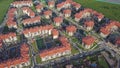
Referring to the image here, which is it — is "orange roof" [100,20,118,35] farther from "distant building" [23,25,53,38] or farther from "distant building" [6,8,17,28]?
"distant building" [6,8,17,28]

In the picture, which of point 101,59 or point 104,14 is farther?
point 104,14

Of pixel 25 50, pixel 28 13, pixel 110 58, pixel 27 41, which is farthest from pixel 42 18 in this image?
pixel 110 58

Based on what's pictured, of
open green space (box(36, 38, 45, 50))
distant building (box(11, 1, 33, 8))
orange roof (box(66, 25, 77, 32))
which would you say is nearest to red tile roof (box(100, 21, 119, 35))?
orange roof (box(66, 25, 77, 32))

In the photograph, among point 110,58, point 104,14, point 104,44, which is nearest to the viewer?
point 110,58

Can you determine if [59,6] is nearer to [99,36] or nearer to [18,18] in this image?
[18,18]

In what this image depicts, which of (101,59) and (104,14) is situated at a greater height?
(104,14)

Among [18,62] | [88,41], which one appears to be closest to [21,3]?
[18,62]

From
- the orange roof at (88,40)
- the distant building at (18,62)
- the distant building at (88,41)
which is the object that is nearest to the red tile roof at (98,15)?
the orange roof at (88,40)

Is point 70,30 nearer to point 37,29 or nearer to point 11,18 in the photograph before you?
point 37,29

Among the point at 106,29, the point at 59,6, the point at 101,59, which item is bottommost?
the point at 101,59
